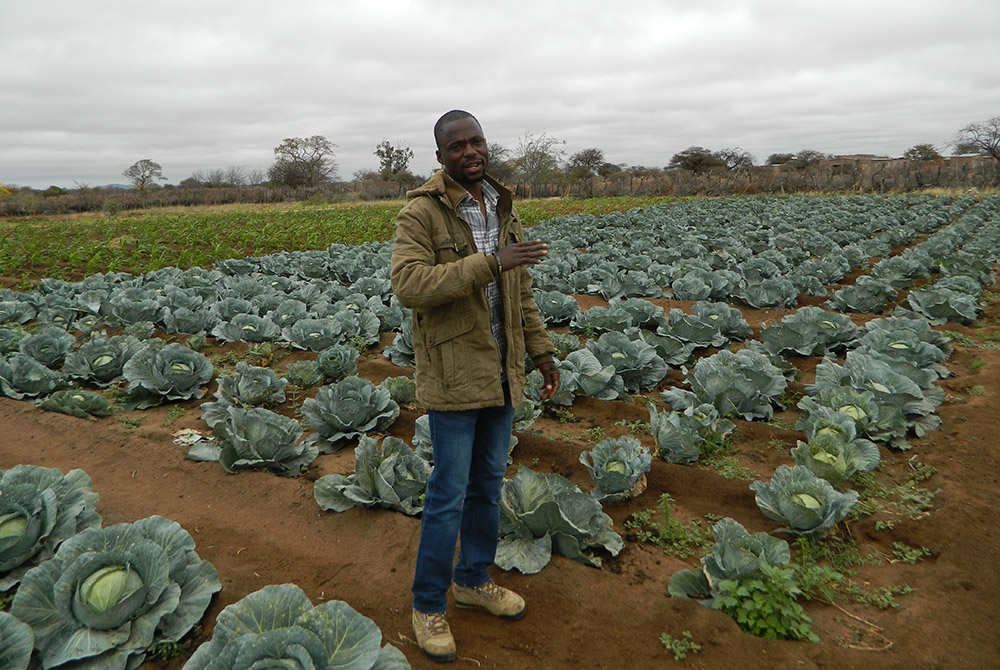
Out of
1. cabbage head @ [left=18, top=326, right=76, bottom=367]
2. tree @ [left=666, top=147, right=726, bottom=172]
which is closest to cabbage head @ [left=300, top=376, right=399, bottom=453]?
cabbage head @ [left=18, top=326, right=76, bottom=367]

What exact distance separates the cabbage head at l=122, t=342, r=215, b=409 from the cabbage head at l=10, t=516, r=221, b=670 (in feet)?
10.0

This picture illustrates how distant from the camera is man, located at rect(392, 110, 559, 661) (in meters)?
2.10

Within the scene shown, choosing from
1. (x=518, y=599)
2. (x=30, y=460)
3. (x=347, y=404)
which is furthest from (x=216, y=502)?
(x=518, y=599)

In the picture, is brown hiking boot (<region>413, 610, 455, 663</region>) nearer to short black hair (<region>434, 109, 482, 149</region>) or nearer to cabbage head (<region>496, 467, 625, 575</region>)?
cabbage head (<region>496, 467, 625, 575</region>)

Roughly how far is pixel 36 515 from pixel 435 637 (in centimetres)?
209

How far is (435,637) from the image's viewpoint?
2.40 meters

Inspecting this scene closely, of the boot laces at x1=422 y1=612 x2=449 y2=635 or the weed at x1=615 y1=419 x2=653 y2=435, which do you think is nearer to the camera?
the boot laces at x1=422 y1=612 x2=449 y2=635

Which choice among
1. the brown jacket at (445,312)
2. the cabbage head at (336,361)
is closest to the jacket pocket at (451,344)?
the brown jacket at (445,312)

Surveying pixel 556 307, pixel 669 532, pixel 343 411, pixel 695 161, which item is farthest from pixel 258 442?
pixel 695 161

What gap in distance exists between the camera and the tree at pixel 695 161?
54000mm

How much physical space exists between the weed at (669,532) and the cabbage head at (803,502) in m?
0.40

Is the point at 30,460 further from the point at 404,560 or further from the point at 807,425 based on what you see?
the point at 807,425

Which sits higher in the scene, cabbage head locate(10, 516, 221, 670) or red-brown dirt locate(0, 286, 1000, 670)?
cabbage head locate(10, 516, 221, 670)

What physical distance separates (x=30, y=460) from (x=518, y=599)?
12.7 ft
